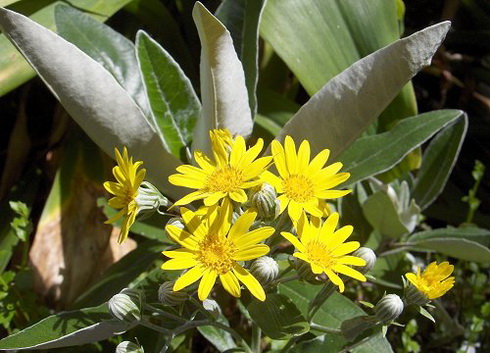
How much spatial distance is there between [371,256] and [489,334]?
23.2 inches

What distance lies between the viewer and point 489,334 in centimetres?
127

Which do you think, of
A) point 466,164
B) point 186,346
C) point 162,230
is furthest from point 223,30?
point 466,164

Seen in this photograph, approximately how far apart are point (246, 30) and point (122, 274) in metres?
0.45

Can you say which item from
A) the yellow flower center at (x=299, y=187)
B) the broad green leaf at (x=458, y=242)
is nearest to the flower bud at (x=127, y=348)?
the yellow flower center at (x=299, y=187)

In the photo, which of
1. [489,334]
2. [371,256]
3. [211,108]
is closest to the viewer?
[371,256]

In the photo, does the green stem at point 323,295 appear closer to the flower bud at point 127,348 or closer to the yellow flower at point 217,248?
the yellow flower at point 217,248

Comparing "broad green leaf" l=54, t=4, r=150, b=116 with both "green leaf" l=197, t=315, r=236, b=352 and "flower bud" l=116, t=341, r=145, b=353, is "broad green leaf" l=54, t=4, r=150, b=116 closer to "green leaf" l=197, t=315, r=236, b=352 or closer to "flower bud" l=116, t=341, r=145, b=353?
"green leaf" l=197, t=315, r=236, b=352

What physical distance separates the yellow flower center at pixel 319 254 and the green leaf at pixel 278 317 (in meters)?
0.12

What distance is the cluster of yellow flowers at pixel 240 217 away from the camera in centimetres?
74

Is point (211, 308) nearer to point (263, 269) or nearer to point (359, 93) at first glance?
point (263, 269)

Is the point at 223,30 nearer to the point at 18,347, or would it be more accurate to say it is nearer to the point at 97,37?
the point at 97,37

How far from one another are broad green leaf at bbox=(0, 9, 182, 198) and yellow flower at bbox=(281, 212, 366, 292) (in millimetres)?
325

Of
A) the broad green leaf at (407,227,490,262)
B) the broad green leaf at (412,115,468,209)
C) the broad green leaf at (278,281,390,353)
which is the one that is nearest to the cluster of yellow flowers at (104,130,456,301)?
the broad green leaf at (278,281,390,353)

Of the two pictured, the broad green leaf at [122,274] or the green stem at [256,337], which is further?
the broad green leaf at [122,274]
